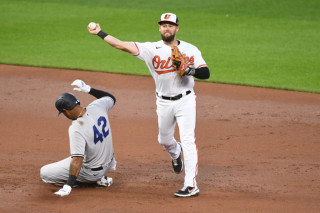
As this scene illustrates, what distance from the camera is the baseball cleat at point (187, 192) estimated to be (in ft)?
21.1

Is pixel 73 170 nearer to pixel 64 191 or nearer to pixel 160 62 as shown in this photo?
pixel 64 191

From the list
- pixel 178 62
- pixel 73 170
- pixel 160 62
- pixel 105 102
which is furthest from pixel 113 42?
pixel 73 170

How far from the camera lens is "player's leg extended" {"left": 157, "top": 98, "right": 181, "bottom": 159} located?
6816 mm

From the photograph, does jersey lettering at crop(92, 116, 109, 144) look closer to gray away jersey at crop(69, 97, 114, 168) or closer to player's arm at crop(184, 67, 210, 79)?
gray away jersey at crop(69, 97, 114, 168)

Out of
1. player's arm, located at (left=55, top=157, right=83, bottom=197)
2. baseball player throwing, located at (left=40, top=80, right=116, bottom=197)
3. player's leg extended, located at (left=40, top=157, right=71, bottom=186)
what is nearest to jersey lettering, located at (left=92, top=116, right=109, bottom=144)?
baseball player throwing, located at (left=40, top=80, right=116, bottom=197)

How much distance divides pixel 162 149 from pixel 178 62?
2.16 m

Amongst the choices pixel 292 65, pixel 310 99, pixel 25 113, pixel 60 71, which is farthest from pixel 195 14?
pixel 25 113

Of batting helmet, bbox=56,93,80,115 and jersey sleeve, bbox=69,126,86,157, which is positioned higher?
batting helmet, bbox=56,93,80,115

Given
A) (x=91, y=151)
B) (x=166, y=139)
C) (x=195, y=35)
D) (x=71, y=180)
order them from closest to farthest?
(x=71, y=180)
(x=91, y=151)
(x=166, y=139)
(x=195, y=35)

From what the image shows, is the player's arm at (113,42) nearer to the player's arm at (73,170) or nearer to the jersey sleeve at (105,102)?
the jersey sleeve at (105,102)

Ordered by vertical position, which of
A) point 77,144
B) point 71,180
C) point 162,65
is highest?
point 162,65

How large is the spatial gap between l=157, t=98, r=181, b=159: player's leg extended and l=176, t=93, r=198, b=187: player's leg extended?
12 centimetres

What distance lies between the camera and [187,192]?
645 centimetres

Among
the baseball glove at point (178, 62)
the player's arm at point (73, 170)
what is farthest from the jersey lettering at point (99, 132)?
the baseball glove at point (178, 62)
